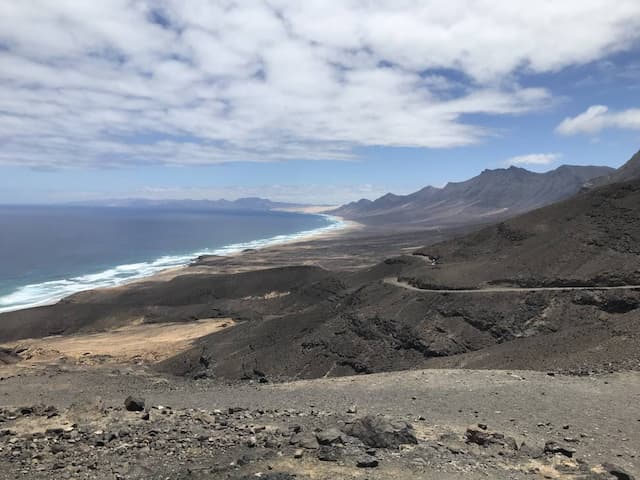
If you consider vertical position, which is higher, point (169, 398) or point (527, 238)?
point (527, 238)

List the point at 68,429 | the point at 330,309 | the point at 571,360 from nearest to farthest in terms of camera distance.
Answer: the point at 68,429, the point at 571,360, the point at 330,309

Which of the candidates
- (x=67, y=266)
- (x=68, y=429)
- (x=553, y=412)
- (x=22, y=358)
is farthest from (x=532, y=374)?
(x=67, y=266)

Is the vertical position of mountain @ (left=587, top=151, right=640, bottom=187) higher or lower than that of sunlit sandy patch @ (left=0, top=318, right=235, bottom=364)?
higher

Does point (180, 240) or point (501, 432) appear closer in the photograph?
point (501, 432)

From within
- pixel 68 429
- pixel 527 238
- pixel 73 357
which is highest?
pixel 527 238

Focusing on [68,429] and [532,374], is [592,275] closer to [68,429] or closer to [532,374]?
[532,374]

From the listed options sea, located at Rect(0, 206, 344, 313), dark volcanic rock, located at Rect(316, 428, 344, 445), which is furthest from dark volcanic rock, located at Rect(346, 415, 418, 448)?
sea, located at Rect(0, 206, 344, 313)

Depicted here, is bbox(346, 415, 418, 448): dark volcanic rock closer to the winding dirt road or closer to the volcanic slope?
the volcanic slope
